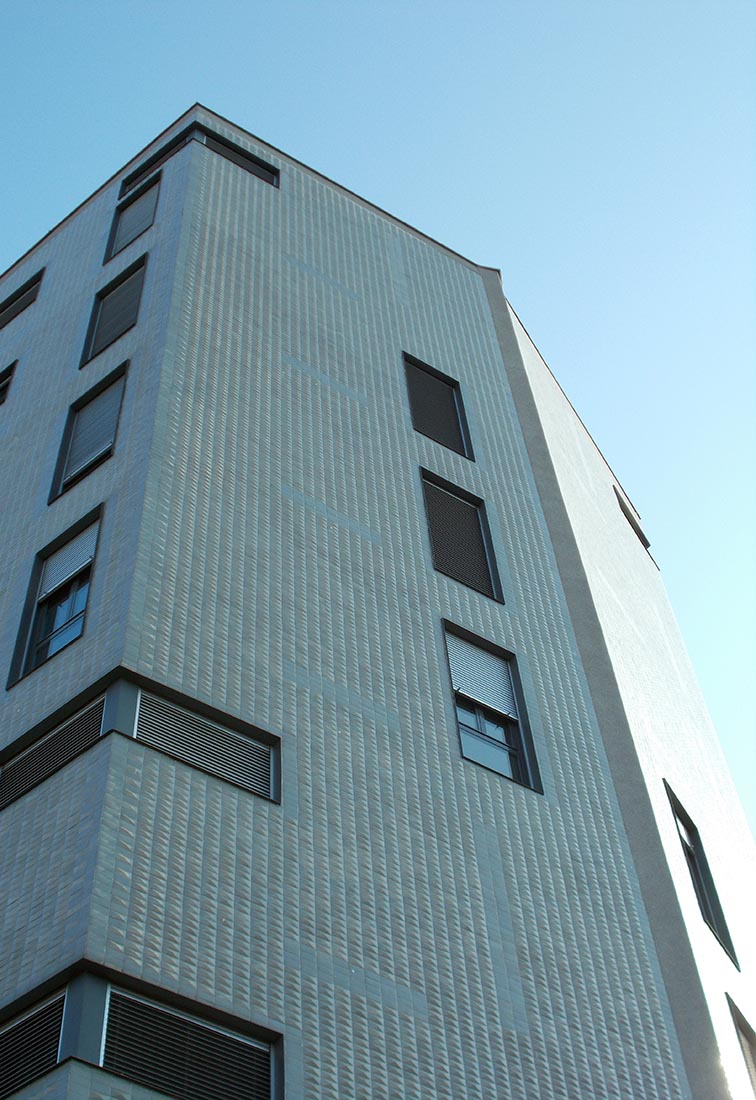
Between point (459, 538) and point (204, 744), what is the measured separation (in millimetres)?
6344

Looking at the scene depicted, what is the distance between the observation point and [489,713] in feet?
48.0

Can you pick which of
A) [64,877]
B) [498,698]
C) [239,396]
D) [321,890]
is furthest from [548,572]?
[64,877]

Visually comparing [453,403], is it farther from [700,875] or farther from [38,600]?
[38,600]

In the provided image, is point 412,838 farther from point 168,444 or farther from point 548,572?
point 548,572

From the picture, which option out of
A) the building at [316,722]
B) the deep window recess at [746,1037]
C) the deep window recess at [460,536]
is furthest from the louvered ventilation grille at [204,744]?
the deep window recess at [746,1037]

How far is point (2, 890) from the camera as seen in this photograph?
405 inches

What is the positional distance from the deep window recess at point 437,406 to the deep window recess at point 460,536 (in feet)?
3.64

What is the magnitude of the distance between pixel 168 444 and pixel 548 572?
593cm

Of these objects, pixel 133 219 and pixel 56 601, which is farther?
pixel 133 219

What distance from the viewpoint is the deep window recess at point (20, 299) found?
22391 millimetres

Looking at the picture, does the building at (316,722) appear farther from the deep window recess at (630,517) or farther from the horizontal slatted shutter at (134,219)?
the deep window recess at (630,517)

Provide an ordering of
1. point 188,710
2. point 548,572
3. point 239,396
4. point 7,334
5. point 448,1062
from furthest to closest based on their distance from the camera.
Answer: point 7,334 < point 548,572 < point 239,396 < point 188,710 < point 448,1062

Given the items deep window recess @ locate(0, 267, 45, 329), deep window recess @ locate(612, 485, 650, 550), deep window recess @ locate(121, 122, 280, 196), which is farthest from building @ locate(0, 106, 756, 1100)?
deep window recess @ locate(612, 485, 650, 550)

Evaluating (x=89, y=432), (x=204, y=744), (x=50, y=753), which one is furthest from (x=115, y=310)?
(x=204, y=744)
